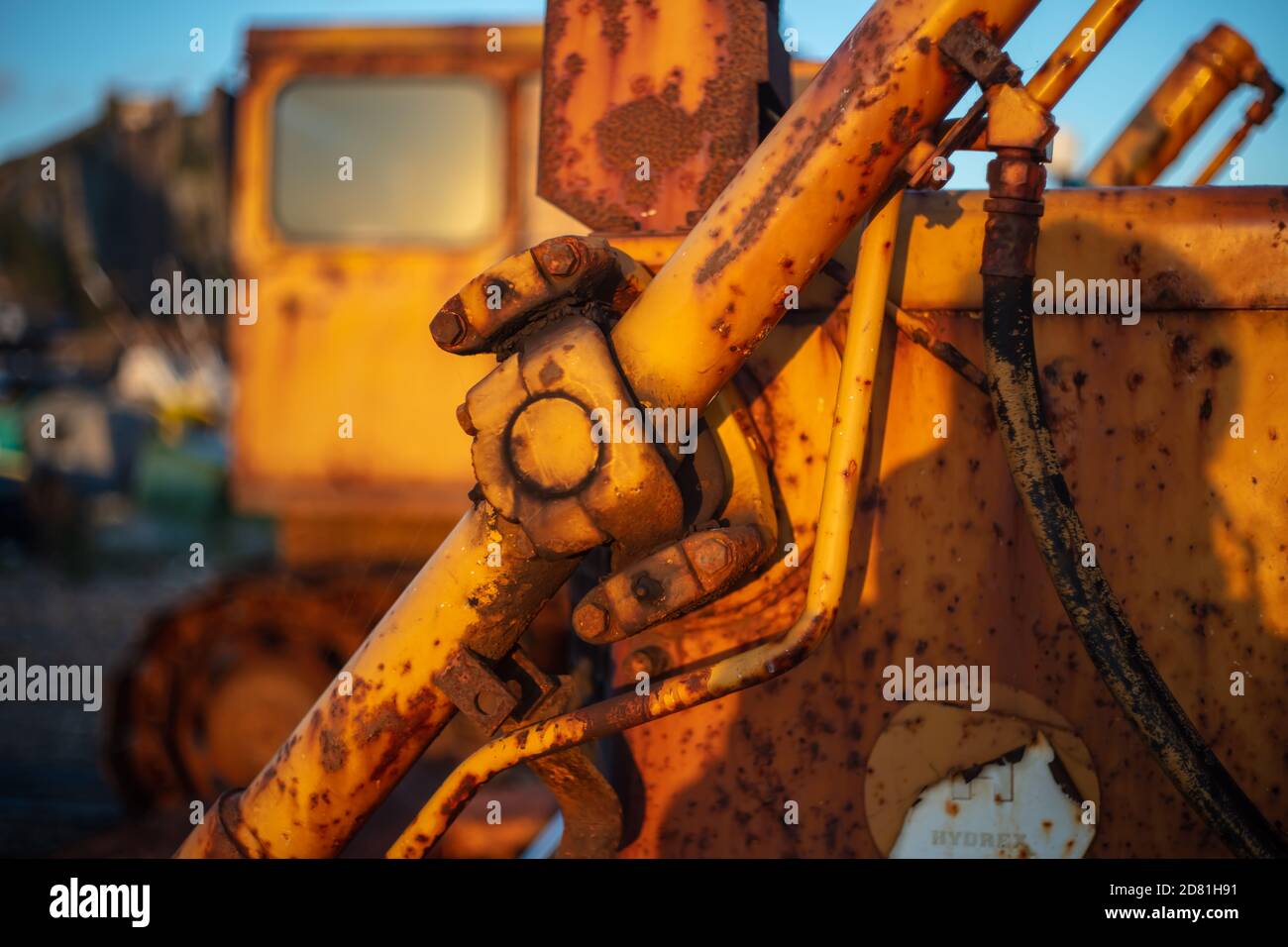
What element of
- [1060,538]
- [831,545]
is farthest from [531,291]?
[1060,538]

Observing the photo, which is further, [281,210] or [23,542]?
[23,542]

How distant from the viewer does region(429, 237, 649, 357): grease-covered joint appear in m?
1.15

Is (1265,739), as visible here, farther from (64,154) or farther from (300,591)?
(64,154)

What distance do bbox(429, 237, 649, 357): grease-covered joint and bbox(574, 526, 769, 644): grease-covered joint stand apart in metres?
0.26

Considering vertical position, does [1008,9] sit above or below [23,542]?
below

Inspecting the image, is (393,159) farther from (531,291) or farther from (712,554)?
(712,554)

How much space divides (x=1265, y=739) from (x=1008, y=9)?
83cm

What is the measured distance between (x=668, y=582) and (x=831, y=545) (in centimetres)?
17

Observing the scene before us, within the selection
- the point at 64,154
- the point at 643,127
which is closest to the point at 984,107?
the point at 643,127

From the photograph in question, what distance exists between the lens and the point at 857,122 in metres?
1.09

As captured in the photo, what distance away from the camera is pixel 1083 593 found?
113 centimetres

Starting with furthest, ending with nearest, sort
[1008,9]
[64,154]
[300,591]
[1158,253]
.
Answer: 1. [64,154]
2. [300,591]
3. [1158,253]
4. [1008,9]

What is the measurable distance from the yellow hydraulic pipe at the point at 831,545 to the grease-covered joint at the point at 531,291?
0.82 ft

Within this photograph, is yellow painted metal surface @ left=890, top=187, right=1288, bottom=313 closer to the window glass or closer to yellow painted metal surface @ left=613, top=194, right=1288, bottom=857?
yellow painted metal surface @ left=613, top=194, right=1288, bottom=857
